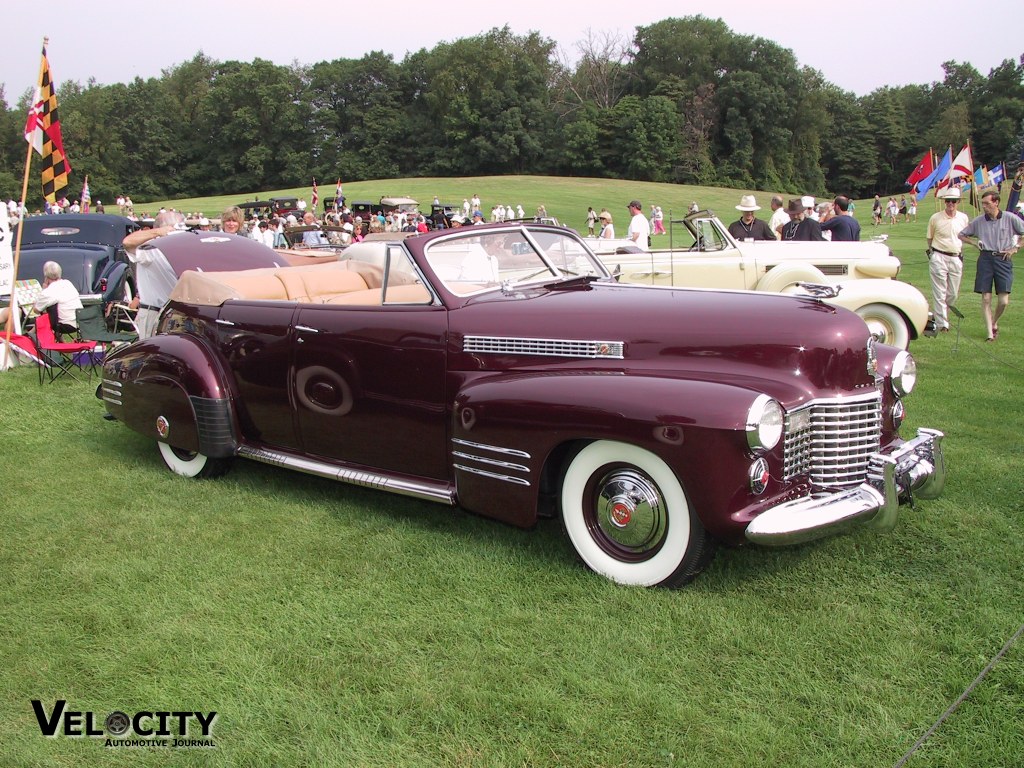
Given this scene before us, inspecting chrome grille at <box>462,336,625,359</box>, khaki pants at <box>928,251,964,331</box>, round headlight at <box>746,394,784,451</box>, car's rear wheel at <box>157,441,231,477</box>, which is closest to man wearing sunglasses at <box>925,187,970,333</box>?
khaki pants at <box>928,251,964,331</box>

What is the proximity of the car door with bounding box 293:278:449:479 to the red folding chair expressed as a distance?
4.88 meters

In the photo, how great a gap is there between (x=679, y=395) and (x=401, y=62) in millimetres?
101149

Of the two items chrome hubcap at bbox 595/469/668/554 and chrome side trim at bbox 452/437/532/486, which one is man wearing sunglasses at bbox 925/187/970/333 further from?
chrome side trim at bbox 452/437/532/486

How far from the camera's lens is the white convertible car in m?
8.30

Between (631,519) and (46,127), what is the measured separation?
9.03m

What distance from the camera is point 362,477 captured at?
4504mm

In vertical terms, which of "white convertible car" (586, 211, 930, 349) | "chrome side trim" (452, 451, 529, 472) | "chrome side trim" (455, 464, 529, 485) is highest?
"white convertible car" (586, 211, 930, 349)

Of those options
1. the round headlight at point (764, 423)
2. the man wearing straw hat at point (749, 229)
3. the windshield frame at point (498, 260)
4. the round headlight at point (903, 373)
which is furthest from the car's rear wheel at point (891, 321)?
Answer: the round headlight at point (764, 423)

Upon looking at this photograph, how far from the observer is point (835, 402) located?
3.54 meters

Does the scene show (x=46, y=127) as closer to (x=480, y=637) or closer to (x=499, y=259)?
(x=499, y=259)

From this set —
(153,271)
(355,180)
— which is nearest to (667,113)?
(355,180)

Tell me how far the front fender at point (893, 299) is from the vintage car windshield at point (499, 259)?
4.44m

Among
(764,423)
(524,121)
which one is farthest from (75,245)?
(524,121)

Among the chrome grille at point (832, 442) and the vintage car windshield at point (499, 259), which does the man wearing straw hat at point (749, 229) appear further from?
the chrome grille at point (832, 442)
